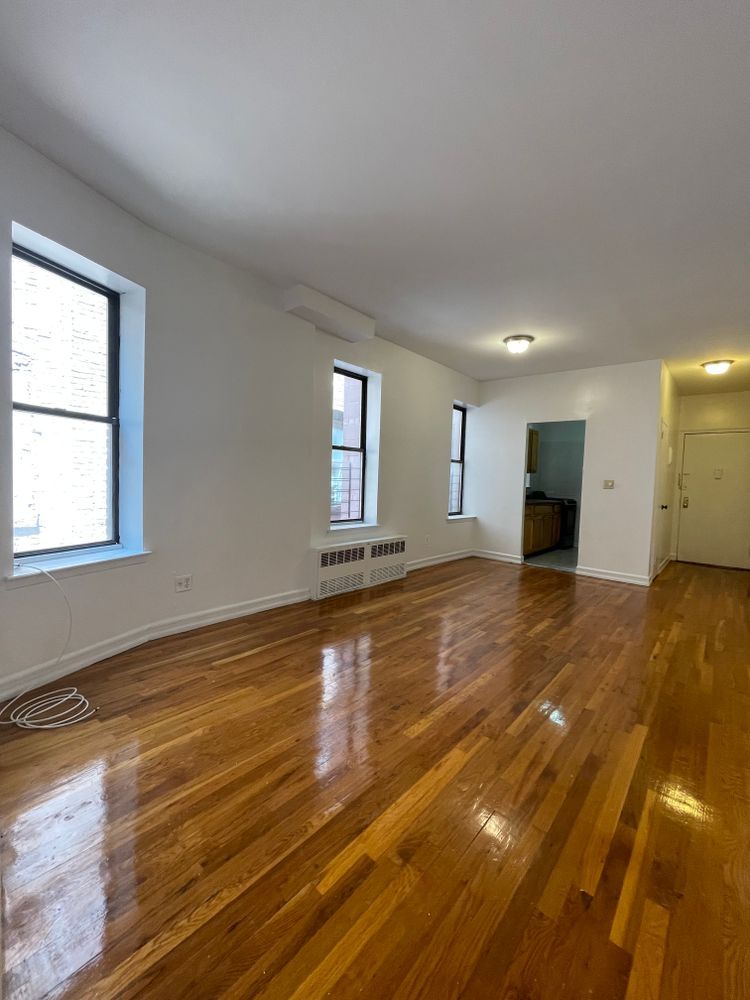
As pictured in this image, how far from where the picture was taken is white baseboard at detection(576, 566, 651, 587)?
5.39 metres

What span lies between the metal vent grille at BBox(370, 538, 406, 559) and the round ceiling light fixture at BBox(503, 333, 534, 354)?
2.59 meters

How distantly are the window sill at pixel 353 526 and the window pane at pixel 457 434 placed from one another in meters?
2.44

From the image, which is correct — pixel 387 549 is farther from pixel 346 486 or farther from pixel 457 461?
pixel 457 461

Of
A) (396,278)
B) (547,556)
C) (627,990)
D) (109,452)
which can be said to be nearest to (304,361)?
(396,278)

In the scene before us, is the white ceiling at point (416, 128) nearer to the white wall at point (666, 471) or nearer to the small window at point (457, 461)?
the white wall at point (666, 471)

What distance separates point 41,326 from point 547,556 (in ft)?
23.5

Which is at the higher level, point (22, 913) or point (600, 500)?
point (600, 500)

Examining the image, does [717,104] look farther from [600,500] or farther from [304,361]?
[600,500]

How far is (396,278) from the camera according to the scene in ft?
11.4

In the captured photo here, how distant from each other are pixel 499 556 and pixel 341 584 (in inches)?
128

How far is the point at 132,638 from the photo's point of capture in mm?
2934

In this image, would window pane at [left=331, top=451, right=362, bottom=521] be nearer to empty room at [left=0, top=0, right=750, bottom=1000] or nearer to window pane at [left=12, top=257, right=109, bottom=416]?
empty room at [left=0, top=0, right=750, bottom=1000]

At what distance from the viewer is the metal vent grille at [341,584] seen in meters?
4.35

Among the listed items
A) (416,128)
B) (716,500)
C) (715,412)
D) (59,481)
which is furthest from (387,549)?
(715,412)
